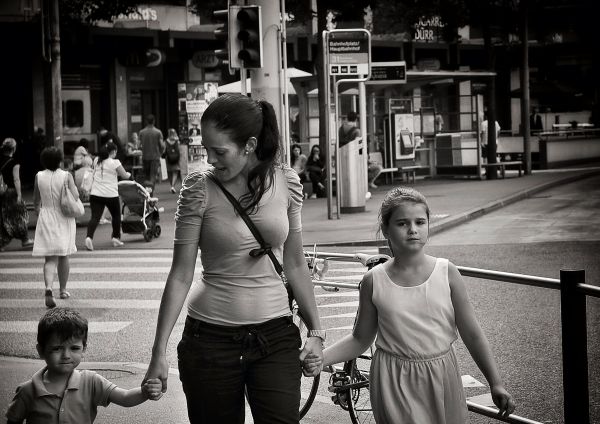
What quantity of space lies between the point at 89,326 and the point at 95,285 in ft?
8.84

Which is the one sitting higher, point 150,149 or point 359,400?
point 150,149

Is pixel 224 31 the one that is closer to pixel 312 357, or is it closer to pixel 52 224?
pixel 52 224

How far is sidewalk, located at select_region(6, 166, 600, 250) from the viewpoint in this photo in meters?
16.6

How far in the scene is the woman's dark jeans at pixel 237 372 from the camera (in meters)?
3.71

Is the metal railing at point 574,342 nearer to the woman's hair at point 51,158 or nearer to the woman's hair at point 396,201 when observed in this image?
the woman's hair at point 396,201

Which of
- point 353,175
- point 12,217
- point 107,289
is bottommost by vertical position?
point 107,289

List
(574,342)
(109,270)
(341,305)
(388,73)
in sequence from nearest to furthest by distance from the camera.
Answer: (574,342) → (341,305) → (109,270) → (388,73)

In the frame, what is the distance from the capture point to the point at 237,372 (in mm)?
3721

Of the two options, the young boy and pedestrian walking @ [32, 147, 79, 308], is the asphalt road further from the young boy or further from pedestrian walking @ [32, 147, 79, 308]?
the young boy

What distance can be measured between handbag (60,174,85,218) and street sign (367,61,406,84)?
14696mm

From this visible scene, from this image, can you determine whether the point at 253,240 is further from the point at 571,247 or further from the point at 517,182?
the point at 517,182

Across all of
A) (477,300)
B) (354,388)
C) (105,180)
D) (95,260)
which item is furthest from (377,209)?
(354,388)

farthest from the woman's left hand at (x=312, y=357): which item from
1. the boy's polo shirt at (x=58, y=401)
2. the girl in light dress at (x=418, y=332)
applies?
the boy's polo shirt at (x=58, y=401)

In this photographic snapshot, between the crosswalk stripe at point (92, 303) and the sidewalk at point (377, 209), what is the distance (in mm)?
4609
